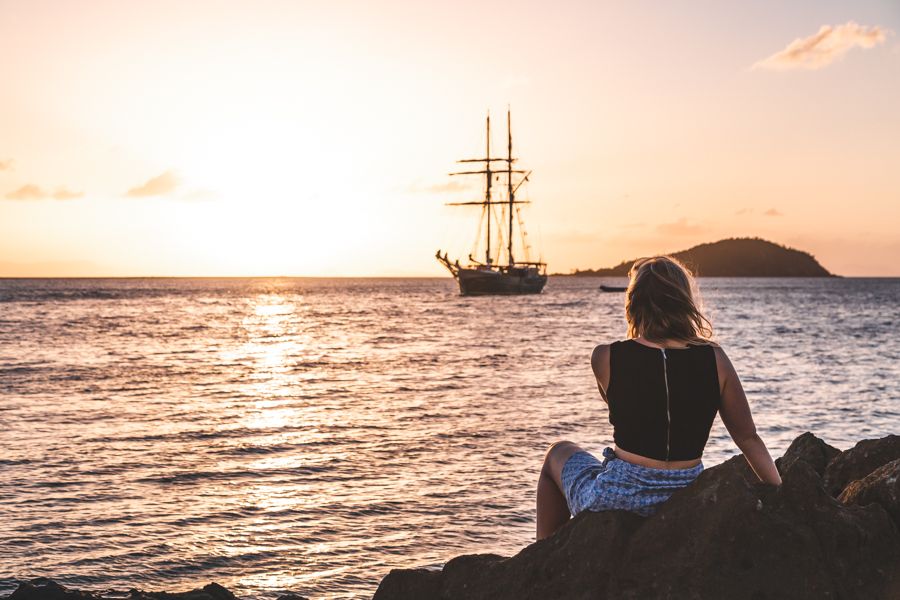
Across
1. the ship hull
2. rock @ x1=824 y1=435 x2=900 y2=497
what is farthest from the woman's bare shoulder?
the ship hull

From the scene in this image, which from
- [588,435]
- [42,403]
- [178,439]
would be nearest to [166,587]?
[178,439]

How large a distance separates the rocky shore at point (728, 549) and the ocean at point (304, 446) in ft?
3.16

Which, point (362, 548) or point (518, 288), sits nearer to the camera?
point (362, 548)

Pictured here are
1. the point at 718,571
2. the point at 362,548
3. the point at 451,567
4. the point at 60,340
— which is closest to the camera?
the point at 718,571

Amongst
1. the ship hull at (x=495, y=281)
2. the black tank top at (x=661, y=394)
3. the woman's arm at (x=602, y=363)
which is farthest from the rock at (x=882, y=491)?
the ship hull at (x=495, y=281)

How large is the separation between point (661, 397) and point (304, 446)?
11.4m

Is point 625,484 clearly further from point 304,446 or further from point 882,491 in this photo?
point 304,446

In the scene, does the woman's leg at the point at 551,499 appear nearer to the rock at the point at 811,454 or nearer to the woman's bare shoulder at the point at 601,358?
the woman's bare shoulder at the point at 601,358

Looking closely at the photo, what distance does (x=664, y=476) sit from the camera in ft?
12.8

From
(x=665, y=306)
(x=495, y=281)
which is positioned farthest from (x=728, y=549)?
(x=495, y=281)

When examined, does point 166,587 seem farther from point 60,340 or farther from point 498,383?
point 60,340

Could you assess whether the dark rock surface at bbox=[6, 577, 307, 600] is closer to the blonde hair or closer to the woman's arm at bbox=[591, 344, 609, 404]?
the woman's arm at bbox=[591, 344, 609, 404]

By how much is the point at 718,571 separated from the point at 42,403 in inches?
744

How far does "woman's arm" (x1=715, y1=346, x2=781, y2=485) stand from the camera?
12.2 ft
